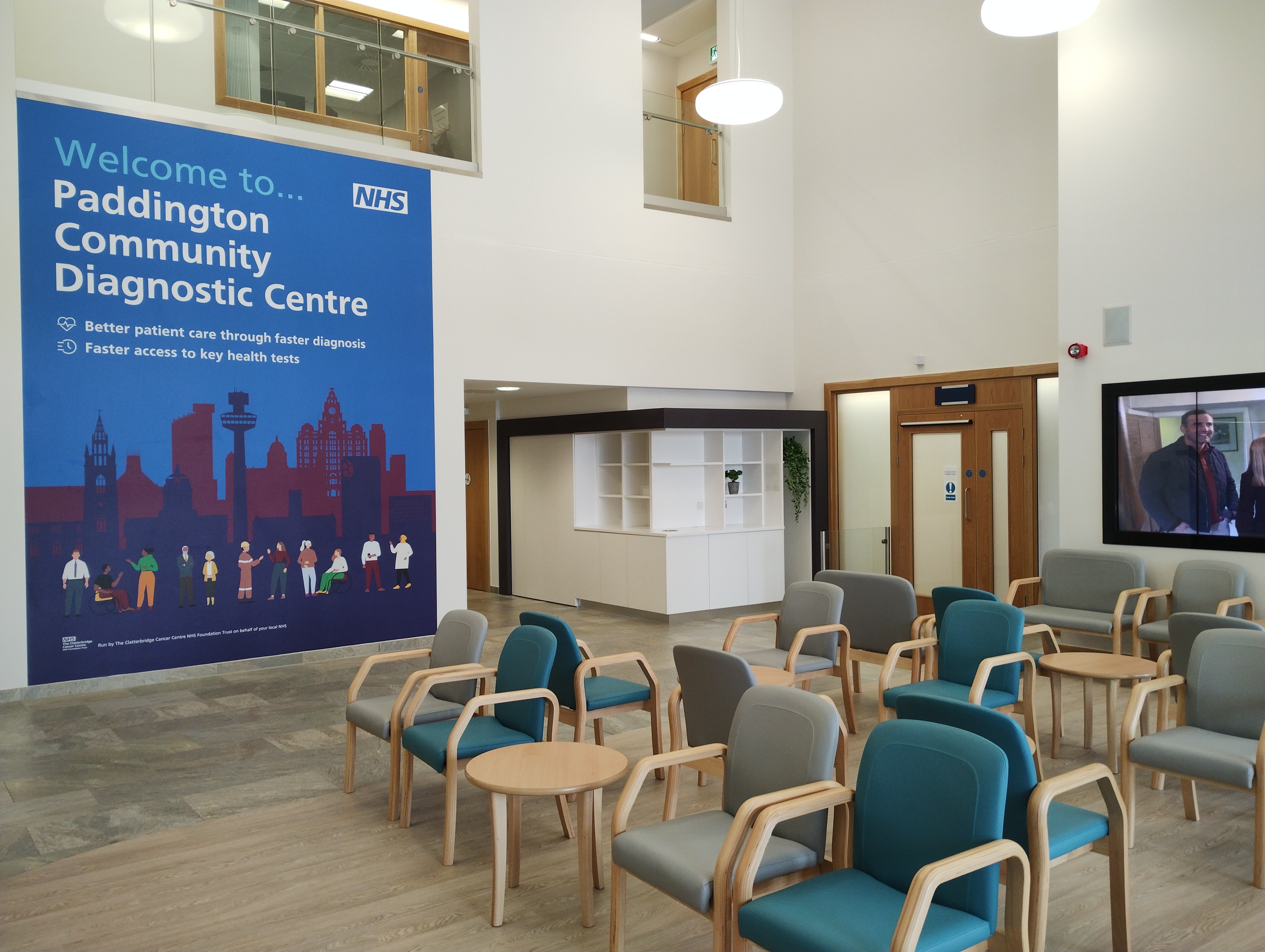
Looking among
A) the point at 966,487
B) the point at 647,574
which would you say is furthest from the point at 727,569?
the point at 966,487

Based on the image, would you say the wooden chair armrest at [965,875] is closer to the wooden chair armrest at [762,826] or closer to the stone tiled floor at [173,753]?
the wooden chair armrest at [762,826]

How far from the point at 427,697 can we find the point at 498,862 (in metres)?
1.64

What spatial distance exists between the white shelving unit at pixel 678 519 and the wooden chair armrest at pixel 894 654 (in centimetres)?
475

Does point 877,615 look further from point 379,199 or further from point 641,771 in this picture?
point 379,199

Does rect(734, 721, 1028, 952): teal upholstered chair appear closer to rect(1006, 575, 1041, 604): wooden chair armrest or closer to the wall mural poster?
rect(1006, 575, 1041, 604): wooden chair armrest

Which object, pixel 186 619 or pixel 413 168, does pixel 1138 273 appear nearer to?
pixel 413 168

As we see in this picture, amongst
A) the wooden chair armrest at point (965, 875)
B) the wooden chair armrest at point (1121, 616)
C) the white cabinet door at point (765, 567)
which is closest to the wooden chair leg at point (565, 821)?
the wooden chair armrest at point (965, 875)

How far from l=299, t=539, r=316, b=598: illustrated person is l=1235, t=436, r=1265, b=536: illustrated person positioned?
23.9 ft

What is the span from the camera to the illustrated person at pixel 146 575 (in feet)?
24.4

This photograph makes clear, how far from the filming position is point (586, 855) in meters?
3.53

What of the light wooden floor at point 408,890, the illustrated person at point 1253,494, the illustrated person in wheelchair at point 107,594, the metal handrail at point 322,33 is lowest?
the light wooden floor at point 408,890

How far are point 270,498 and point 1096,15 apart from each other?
7755mm

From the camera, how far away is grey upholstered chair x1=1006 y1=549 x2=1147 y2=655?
691 cm

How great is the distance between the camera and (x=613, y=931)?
3.08 m
